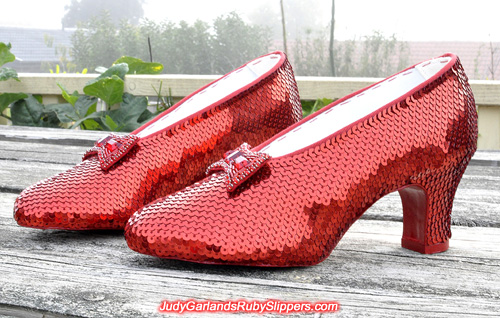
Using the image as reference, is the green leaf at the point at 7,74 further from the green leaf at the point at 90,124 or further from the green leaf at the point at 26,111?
the green leaf at the point at 90,124

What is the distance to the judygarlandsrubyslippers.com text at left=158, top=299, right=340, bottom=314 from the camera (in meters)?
0.56

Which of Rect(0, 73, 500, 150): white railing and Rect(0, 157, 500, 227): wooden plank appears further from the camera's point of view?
Rect(0, 73, 500, 150): white railing

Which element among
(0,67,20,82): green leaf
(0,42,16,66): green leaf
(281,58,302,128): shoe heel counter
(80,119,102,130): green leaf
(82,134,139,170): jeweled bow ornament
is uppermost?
(281,58,302,128): shoe heel counter

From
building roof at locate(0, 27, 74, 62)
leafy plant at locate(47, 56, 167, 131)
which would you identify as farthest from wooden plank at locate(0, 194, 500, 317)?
building roof at locate(0, 27, 74, 62)

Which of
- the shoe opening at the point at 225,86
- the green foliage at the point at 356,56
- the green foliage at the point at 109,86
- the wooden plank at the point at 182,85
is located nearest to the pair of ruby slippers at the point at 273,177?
the shoe opening at the point at 225,86

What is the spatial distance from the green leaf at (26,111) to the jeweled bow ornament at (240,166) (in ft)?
6.44

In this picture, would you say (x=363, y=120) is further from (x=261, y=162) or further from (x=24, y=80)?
(x=24, y=80)

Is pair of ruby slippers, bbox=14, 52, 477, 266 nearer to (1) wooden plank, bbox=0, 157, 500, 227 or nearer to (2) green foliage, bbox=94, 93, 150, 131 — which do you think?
(1) wooden plank, bbox=0, 157, 500, 227

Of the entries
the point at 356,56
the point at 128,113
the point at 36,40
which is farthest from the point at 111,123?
the point at 36,40

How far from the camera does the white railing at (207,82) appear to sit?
198cm

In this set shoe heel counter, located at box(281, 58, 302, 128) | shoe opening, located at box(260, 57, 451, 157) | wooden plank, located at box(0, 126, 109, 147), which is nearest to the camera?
shoe opening, located at box(260, 57, 451, 157)

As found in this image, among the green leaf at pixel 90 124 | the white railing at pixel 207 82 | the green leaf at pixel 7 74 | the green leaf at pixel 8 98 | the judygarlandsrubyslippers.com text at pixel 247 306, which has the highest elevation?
the judygarlandsrubyslippers.com text at pixel 247 306

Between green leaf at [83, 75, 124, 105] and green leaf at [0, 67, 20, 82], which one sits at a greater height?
green leaf at [0, 67, 20, 82]

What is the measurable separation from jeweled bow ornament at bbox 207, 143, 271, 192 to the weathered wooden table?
4.3 inches
